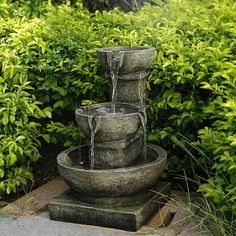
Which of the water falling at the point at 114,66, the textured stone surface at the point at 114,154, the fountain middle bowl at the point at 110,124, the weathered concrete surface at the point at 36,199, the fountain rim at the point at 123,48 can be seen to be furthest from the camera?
the fountain rim at the point at 123,48

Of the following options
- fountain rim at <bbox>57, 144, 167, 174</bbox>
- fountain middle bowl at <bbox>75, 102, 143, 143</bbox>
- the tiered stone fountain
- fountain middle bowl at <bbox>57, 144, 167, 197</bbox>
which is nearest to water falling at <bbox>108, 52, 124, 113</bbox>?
the tiered stone fountain

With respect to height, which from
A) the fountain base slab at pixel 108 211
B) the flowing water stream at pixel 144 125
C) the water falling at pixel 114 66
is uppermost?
the water falling at pixel 114 66

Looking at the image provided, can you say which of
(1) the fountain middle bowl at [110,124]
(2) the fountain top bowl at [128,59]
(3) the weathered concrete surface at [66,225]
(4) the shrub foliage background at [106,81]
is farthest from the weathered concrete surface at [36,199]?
(2) the fountain top bowl at [128,59]

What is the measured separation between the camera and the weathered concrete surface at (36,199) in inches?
183

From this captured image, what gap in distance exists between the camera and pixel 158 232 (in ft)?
13.5

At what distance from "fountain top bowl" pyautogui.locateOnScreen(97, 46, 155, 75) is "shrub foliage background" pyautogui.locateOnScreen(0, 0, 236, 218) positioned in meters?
0.24

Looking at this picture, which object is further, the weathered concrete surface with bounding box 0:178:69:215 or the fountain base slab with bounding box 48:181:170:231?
the weathered concrete surface with bounding box 0:178:69:215

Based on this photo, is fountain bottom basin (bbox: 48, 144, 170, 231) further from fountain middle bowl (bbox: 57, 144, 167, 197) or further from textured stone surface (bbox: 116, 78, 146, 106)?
textured stone surface (bbox: 116, 78, 146, 106)

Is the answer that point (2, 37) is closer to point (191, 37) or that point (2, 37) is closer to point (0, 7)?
point (0, 7)

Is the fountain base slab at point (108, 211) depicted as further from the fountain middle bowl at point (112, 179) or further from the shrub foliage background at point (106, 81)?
the shrub foliage background at point (106, 81)

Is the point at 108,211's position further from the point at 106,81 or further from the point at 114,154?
the point at 106,81

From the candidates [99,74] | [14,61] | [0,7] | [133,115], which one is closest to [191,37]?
[99,74]

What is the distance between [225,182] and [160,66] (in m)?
→ 1.41

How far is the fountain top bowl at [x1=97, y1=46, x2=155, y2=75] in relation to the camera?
451 cm
